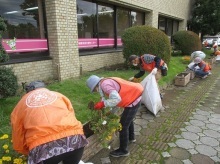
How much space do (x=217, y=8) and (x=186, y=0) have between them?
245cm

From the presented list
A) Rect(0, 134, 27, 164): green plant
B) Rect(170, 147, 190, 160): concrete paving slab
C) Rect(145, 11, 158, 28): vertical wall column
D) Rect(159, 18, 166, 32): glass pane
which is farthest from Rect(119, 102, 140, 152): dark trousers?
Rect(159, 18, 166, 32): glass pane

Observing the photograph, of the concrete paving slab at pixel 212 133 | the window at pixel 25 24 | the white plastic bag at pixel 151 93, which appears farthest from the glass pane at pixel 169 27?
the concrete paving slab at pixel 212 133

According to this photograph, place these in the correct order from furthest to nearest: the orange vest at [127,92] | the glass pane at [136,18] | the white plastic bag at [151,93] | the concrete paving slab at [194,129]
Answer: the glass pane at [136,18], the white plastic bag at [151,93], the concrete paving slab at [194,129], the orange vest at [127,92]

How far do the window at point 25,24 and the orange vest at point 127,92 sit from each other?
3730mm

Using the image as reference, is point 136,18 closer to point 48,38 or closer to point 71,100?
point 48,38

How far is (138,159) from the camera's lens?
10.3 ft

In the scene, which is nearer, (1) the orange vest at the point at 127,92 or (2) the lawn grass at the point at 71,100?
(1) the orange vest at the point at 127,92

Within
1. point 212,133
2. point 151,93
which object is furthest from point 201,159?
point 151,93

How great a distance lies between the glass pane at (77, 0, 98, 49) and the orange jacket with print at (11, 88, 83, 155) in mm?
5817

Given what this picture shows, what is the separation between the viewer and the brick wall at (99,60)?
7.50 metres

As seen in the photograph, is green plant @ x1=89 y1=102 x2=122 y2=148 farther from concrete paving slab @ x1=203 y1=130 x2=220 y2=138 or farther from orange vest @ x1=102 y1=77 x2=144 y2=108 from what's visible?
concrete paving slab @ x1=203 y1=130 x2=220 y2=138

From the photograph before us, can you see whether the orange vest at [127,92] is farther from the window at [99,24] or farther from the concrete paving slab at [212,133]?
the window at [99,24]

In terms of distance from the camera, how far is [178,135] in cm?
383

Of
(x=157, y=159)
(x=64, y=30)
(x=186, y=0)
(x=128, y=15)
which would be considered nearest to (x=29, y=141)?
(x=157, y=159)
